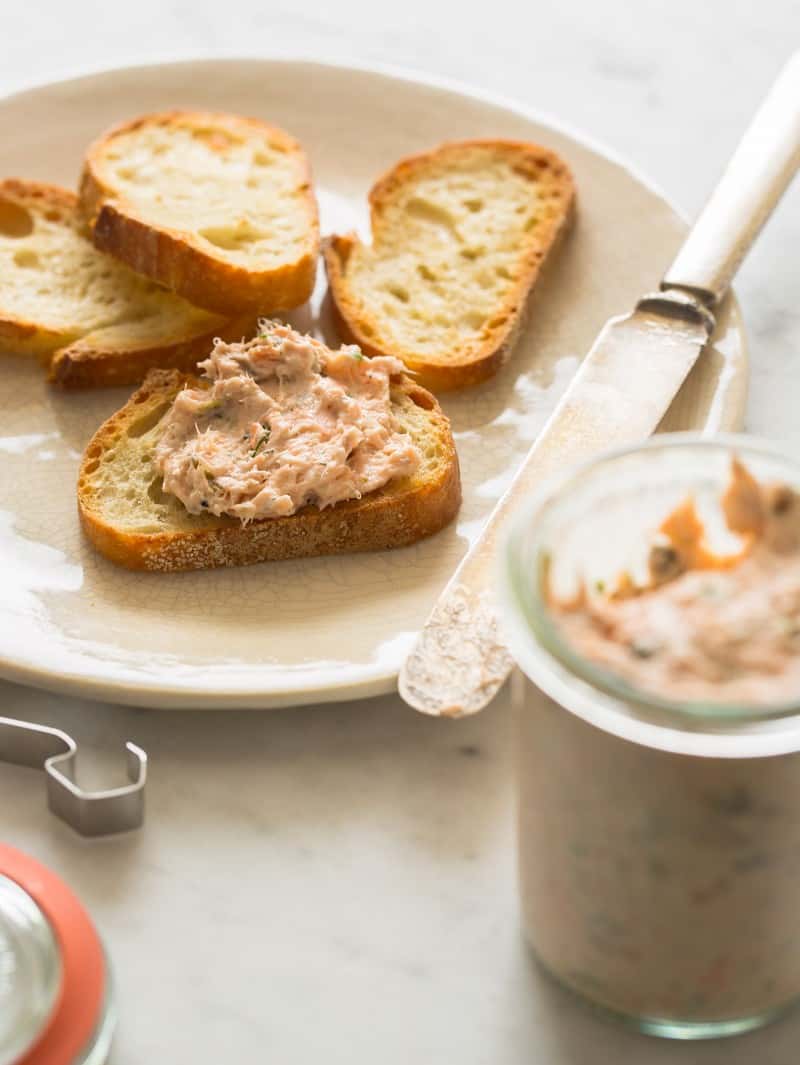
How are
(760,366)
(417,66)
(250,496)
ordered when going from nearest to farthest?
(250,496) → (760,366) → (417,66)

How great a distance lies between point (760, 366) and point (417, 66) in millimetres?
1472

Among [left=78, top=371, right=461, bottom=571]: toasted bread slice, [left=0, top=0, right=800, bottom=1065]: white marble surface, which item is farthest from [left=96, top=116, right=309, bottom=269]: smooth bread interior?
[left=0, top=0, right=800, bottom=1065]: white marble surface

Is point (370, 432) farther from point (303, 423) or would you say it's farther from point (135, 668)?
point (135, 668)

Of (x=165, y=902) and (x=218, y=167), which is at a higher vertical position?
(x=218, y=167)

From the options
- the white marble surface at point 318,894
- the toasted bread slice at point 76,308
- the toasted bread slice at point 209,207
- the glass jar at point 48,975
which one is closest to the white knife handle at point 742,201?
the toasted bread slice at point 209,207

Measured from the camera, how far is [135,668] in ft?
7.99

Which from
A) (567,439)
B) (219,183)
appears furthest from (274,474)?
(219,183)

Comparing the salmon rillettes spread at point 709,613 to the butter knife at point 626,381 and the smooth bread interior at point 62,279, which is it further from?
the smooth bread interior at point 62,279

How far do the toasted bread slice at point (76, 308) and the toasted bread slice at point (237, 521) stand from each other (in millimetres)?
298

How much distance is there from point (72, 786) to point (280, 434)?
74 cm

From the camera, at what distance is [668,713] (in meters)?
1.68

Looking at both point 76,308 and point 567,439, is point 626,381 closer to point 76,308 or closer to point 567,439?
point 567,439

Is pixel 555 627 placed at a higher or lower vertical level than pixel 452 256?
higher

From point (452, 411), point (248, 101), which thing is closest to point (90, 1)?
point (248, 101)
